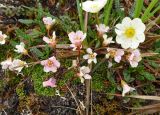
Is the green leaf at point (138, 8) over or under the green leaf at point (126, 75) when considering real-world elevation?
over

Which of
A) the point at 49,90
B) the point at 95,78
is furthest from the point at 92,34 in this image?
the point at 49,90

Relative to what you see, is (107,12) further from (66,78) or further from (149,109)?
(149,109)

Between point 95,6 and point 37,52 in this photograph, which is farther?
point 37,52

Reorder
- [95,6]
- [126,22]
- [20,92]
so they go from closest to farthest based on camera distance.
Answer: [95,6] → [126,22] → [20,92]

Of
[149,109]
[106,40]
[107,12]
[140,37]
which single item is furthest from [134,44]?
[149,109]

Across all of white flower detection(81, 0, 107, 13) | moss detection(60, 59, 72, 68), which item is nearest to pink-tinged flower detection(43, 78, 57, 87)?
moss detection(60, 59, 72, 68)

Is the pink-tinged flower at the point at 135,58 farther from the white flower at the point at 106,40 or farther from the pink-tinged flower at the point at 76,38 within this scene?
the pink-tinged flower at the point at 76,38

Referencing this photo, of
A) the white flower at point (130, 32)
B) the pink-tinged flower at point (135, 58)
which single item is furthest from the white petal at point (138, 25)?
the pink-tinged flower at point (135, 58)

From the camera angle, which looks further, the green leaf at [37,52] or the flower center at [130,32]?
the green leaf at [37,52]
